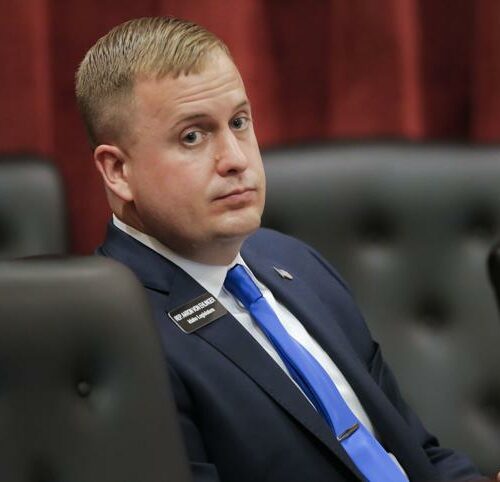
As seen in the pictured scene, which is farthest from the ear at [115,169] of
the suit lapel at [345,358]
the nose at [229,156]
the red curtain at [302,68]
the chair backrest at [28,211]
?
the red curtain at [302,68]

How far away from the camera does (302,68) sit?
7.15ft

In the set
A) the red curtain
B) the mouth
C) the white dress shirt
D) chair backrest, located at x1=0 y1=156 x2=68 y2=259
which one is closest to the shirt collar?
the white dress shirt

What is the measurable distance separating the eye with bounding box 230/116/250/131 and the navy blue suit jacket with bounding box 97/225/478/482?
0.63 feet

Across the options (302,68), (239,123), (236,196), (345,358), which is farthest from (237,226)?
(302,68)

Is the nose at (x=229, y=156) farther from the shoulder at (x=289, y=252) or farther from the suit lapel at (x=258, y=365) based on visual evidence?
the shoulder at (x=289, y=252)

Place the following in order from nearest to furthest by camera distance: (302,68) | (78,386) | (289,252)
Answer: (78,386) → (289,252) → (302,68)

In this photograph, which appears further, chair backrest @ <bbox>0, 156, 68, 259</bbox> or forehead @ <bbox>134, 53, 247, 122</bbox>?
chair backrest @ <bbox>0, 156, 68, 259</bbox>

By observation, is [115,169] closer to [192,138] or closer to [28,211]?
[192,138]

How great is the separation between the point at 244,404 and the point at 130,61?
1.43 feet

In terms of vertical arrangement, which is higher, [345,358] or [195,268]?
[195,268]

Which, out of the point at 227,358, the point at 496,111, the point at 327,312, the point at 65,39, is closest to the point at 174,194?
the point at 227,358

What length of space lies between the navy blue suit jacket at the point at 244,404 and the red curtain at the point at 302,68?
23.9 inches

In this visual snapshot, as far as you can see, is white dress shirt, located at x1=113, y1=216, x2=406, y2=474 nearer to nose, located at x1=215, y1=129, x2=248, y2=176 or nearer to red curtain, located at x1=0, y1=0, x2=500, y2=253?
nose, located at x1=215, y1=129, x2=248, y2=176

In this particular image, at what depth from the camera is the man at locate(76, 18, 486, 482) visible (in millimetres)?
1368
